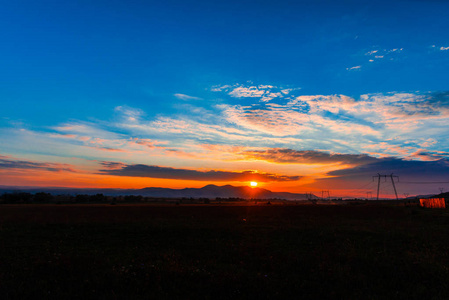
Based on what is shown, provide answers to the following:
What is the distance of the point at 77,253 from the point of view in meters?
16.3

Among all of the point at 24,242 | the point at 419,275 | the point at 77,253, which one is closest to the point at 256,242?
the point at 419,275

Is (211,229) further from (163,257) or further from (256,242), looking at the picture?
(163,257)

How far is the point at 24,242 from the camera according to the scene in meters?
19.9

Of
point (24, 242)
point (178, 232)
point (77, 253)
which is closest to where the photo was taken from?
point (77, 253)

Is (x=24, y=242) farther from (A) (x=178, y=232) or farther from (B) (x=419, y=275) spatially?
(B) (x=419, y=275)

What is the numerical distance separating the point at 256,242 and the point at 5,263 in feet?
48.8

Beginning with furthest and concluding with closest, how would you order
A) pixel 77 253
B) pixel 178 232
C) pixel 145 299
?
pixel 178 232
pixel 77 253
pixel 145 299

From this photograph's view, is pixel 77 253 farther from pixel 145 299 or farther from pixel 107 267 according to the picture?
pixel 145 299

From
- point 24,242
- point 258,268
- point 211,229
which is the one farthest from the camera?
point 211,229

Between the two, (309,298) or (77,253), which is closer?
(309,298)

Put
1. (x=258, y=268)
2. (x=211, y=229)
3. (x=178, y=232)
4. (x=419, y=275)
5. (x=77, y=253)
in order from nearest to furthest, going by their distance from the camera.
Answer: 1. (x=419, y=275)
2. (x=258, y=268)
3. (x=77, y=253)
4. (x=178, y=232)
5. (x=211, y=229)

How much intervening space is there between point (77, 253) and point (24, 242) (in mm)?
6829

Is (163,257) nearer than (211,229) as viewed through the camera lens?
Yes

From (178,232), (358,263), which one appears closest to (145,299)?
(358,263)
